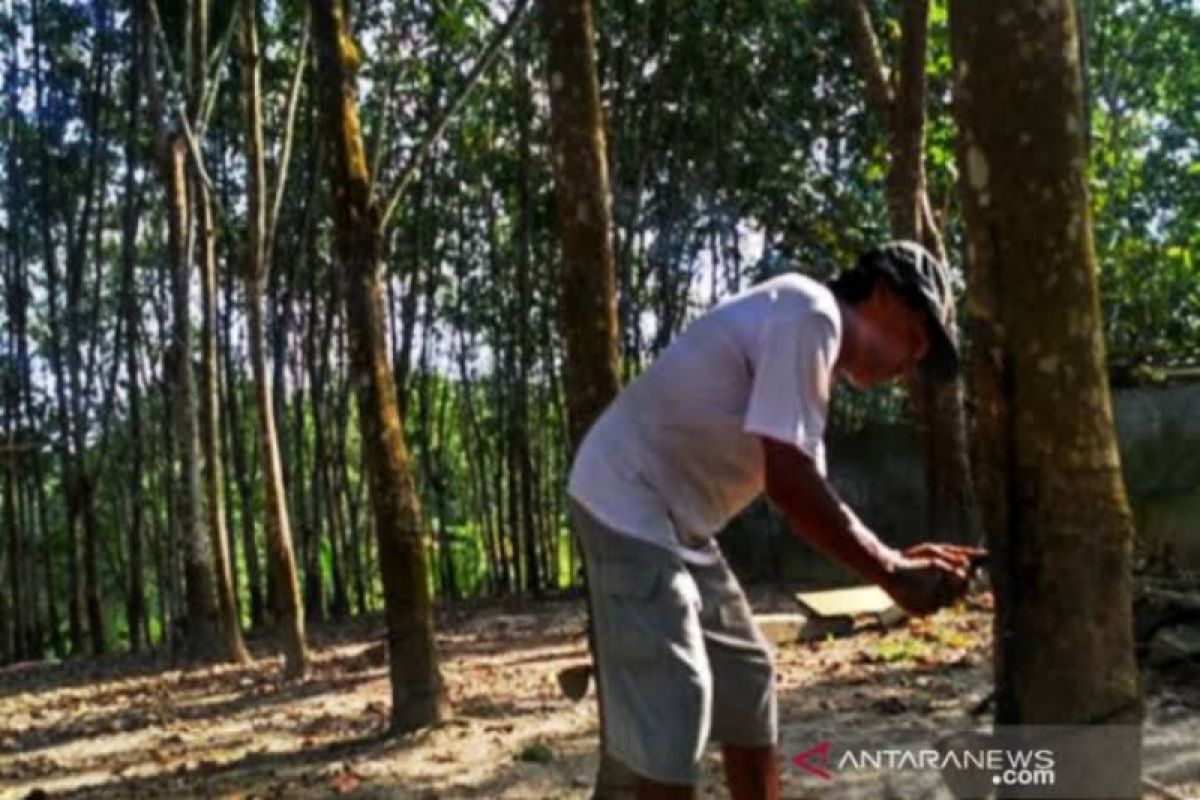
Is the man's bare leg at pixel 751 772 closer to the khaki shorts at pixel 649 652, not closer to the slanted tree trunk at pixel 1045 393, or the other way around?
the khaki shorts at pixel 649 652

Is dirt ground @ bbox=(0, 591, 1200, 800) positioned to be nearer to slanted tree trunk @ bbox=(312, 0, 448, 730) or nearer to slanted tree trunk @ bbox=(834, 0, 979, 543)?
slanted tree trunk @ bbox=(312, 0, 448, 730)

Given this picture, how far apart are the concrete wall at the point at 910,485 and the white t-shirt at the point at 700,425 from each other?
328 inches

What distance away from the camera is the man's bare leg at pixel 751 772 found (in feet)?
8.55

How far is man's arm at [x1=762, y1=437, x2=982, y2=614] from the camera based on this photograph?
217cm

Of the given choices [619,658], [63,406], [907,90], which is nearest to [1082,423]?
[619,658]

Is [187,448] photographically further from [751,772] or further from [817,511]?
[817,511]

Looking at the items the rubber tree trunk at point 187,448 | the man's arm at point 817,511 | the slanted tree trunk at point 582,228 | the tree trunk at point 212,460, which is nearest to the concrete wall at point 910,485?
the tree trunk at point 212,460

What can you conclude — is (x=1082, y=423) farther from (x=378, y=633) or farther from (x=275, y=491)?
(x=378, y=633)

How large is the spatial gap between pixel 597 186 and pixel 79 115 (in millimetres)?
11792

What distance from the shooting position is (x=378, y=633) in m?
11.3

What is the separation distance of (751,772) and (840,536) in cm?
66

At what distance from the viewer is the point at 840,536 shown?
2191mm

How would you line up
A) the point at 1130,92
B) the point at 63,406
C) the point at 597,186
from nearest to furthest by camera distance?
the point at 597,186 → the point at 63,406 → the point at 1130,92

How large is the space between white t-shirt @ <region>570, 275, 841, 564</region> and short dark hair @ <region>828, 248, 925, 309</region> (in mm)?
62
